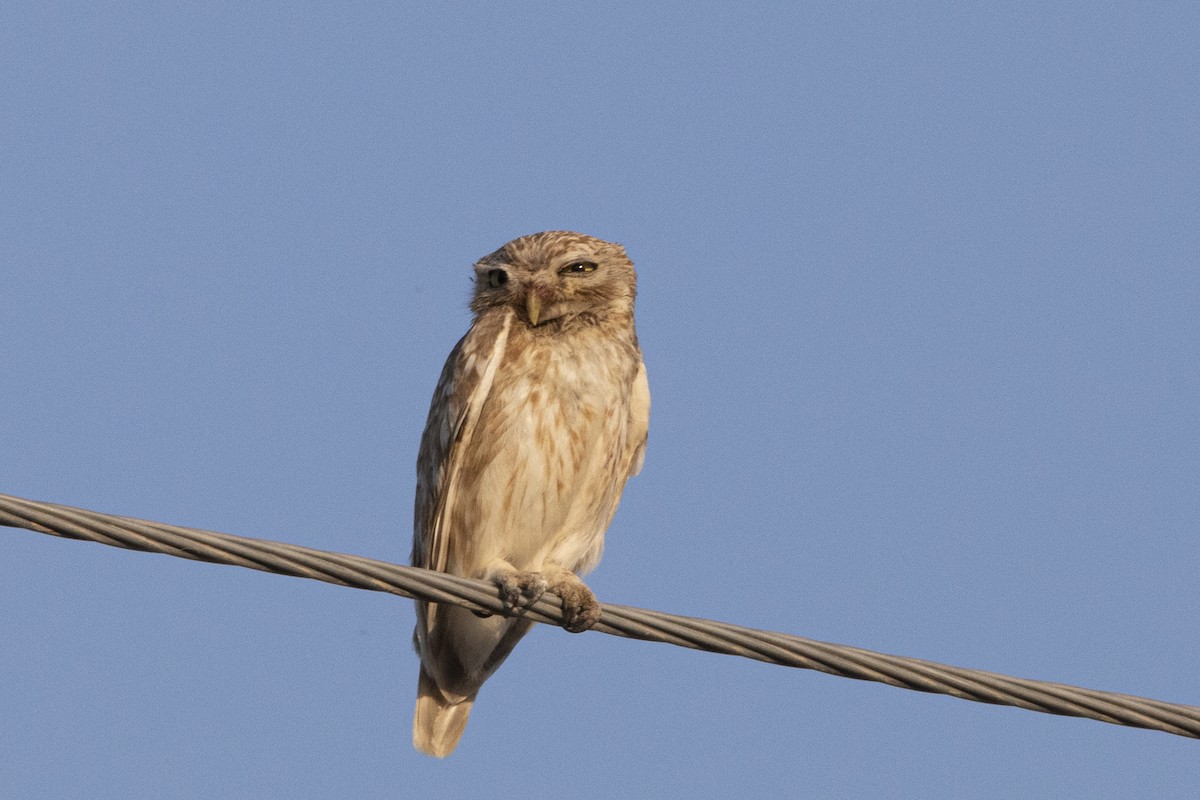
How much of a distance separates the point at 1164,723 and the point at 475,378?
3.52m

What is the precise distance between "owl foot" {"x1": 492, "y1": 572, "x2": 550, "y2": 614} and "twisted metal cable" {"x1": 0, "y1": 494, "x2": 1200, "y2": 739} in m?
1.54

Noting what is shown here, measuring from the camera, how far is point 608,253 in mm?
8062

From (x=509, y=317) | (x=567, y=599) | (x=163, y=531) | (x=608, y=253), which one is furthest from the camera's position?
(x=608, y=253)

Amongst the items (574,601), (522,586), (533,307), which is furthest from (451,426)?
(574,601)

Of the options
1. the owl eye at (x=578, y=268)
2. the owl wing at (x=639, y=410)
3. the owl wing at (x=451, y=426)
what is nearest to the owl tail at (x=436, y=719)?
the owl wing at (x=451, y=426)

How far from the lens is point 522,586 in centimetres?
655

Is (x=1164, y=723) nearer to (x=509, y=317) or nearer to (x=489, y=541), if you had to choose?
(x=489, y=541)

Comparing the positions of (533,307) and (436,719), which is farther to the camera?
(533,307)

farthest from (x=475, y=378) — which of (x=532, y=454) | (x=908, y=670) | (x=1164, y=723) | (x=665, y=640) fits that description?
(x=1164, y=723)

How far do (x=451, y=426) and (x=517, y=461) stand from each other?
0.37m

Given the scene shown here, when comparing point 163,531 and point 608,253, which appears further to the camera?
point 608,253

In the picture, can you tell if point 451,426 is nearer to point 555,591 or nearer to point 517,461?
point 517,461

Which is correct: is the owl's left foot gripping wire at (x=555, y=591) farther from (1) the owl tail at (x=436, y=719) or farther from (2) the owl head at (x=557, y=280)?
(2) the owl head at (x=557, y=280)

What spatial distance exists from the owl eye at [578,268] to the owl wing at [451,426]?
0.52 meters
